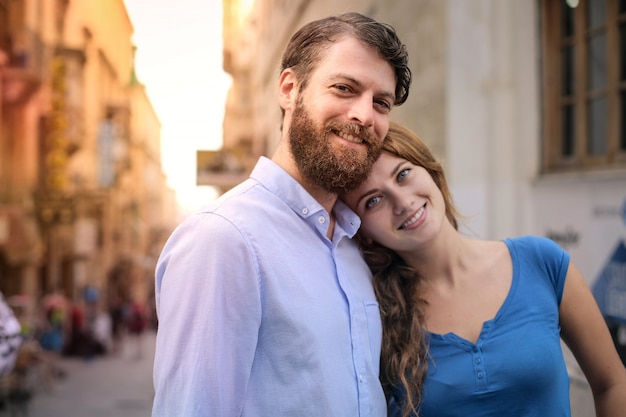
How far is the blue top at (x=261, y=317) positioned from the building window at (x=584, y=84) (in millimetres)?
3526

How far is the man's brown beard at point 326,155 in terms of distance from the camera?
73.5 inches

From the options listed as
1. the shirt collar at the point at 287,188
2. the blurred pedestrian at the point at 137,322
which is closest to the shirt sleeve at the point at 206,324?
the shirt collar at the point at 287,188

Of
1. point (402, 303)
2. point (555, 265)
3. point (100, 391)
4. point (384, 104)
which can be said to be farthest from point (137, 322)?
point (384, 104)

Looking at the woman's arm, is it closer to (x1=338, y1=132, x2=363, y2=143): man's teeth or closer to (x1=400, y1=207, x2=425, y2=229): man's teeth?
(x1=400, y1=207, x2=425, y2=229): man's teeth

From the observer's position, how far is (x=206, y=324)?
1.55 m

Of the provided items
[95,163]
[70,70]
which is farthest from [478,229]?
→ [95,163]

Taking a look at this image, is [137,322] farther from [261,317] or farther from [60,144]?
[261,317]

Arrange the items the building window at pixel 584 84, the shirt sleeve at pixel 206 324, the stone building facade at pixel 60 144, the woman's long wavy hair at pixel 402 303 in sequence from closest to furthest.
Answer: the shirt sleeve at pixel 206 324
the woman's long wavy hair at pixel 402 303
the building window at pixel 584 84
the stone building facade at pixel 60 144

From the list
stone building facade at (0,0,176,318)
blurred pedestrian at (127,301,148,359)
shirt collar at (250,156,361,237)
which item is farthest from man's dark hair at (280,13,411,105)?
blurred pedestrian at (127,301,148,359)

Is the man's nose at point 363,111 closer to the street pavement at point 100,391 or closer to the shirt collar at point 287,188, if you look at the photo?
the shirt collar at point 287,188

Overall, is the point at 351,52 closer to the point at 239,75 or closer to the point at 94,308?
the point at 94,308

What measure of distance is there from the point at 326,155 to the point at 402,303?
2.12ft

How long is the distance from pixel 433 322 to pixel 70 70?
63.5 ft

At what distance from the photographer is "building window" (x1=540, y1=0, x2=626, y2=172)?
4.67 meters
